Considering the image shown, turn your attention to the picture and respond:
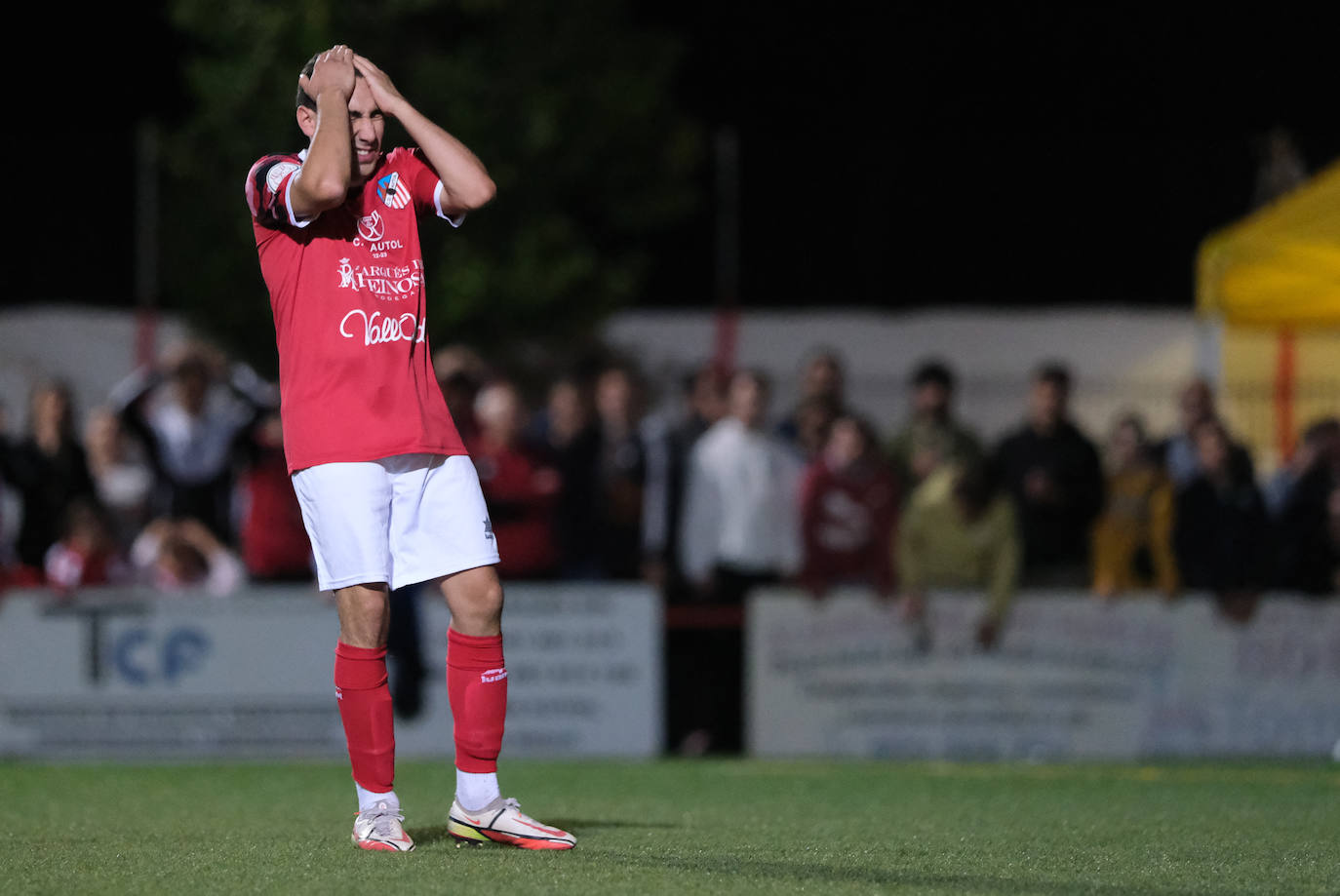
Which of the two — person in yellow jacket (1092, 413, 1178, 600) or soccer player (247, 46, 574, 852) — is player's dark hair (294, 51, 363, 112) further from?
person in yellow jacket (1092, 413, 1178, 600)

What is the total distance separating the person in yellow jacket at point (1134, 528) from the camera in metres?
11.4

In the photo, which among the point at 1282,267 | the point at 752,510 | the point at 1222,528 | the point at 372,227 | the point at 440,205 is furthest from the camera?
the point at 752,510

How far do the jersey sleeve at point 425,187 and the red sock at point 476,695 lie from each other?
1301mm

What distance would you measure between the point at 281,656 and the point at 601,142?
8957mm

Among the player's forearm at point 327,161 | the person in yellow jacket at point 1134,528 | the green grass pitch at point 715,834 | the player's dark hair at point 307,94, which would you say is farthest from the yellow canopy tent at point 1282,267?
the player's forearm at point 327,161

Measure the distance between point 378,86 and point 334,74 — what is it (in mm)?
141

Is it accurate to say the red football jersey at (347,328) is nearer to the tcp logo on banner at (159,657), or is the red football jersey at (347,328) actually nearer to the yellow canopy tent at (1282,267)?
the tcp logo on banner at (159,657)

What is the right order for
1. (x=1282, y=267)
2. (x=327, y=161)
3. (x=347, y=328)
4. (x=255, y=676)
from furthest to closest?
(x=255, y=676)
(x=1282, y=267)
(x=347, y=328)
(x=327, y=161)

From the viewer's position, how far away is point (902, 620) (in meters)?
11.0

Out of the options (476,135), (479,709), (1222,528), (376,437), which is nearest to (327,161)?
(376,437)

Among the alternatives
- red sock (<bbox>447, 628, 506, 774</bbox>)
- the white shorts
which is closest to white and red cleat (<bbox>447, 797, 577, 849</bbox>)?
red sock (<bbox>447, 628, 506, 774</bbox>)

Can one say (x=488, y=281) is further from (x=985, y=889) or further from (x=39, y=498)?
(x=985, y=889)

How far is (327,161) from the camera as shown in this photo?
5.33 m

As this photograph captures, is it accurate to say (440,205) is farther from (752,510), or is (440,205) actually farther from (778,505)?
(778,505)
